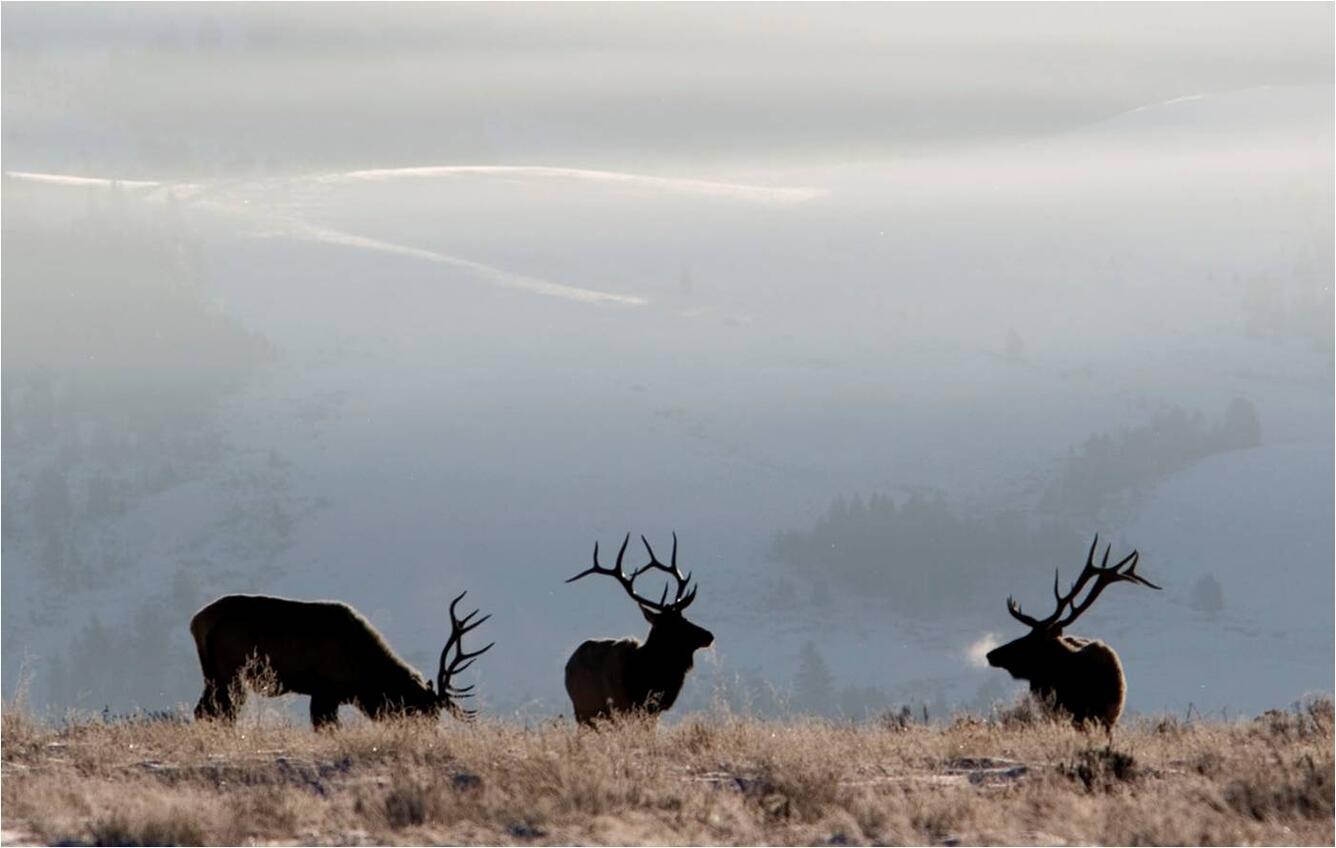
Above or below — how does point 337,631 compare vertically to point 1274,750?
above

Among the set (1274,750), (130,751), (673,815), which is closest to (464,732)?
(130,751)

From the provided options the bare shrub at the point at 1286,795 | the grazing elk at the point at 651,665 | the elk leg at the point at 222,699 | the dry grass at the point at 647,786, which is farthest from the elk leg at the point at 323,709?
the bare shrub at the point at 1286,795

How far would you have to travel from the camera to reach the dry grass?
1293 cm

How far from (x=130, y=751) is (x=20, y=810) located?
2501 millimetres

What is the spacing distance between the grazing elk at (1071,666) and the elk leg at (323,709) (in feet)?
20.7

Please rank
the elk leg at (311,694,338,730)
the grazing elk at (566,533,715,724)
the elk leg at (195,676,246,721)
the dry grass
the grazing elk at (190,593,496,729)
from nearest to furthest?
the dry grass, the elk leg at (195,676,246,721), the grazing elk at (190,593,496,729), the elk leg at (311,694,338,730), the grazing elk at (566,533,715,724)

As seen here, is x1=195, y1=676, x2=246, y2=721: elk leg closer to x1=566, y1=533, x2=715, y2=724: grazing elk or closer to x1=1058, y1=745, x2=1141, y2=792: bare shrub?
x1=566, y1=533, x2=715, y2=724: grazing elk

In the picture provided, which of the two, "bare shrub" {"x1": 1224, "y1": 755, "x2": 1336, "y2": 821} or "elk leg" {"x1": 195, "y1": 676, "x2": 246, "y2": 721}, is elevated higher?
"elk leg" {"x1": 195, "y1": 676, "x2": 246, "y2": 721}

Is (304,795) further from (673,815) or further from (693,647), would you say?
(693,647)

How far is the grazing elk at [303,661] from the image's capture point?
1927 cm

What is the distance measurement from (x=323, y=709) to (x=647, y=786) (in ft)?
21.0

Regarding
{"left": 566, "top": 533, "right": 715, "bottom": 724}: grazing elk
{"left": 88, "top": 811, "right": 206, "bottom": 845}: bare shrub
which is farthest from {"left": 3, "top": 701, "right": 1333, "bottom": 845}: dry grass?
{"left": 566, "top": 533, "right": 715, "bottom": 724}: grazing elk

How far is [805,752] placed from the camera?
50.8ft

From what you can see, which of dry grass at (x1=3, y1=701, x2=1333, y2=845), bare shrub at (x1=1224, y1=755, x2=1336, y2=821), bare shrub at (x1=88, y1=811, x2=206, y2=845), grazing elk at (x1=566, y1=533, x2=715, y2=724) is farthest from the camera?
grazing elk at (x1=566, y1=533, x2=715, y2=724)
